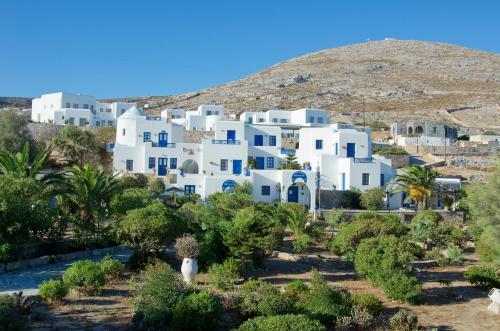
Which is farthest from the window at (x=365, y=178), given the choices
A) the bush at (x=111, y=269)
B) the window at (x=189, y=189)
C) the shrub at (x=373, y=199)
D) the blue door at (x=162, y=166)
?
the bush at (x=111, y=269)

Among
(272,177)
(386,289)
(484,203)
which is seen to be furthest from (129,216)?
(272,177)

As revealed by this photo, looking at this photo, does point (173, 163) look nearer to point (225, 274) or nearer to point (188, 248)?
point (225, 274)

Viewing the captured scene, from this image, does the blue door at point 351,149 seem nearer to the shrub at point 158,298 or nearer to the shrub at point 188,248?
the shrub at point 188,248

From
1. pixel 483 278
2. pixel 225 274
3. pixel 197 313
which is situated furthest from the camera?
pixel 483 278

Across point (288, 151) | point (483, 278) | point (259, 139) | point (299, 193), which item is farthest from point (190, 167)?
point (483, 278)

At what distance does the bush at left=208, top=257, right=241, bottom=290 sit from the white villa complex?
2085 cm

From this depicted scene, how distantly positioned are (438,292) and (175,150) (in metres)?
30.0

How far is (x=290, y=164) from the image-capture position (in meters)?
43.5

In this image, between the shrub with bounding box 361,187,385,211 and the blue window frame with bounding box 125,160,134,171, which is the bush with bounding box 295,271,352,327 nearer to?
the shrub with bounding box 361,187,385,211

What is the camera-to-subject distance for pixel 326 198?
4009 centimetres

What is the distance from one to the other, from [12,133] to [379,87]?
82.5m

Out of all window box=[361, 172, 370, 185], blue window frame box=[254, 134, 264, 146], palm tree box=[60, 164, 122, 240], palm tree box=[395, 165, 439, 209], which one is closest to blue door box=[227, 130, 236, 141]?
blue window frame box=[254, 134, 264, 146]

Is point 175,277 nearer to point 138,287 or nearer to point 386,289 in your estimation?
point 138,287

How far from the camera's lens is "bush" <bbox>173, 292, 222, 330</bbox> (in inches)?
471
